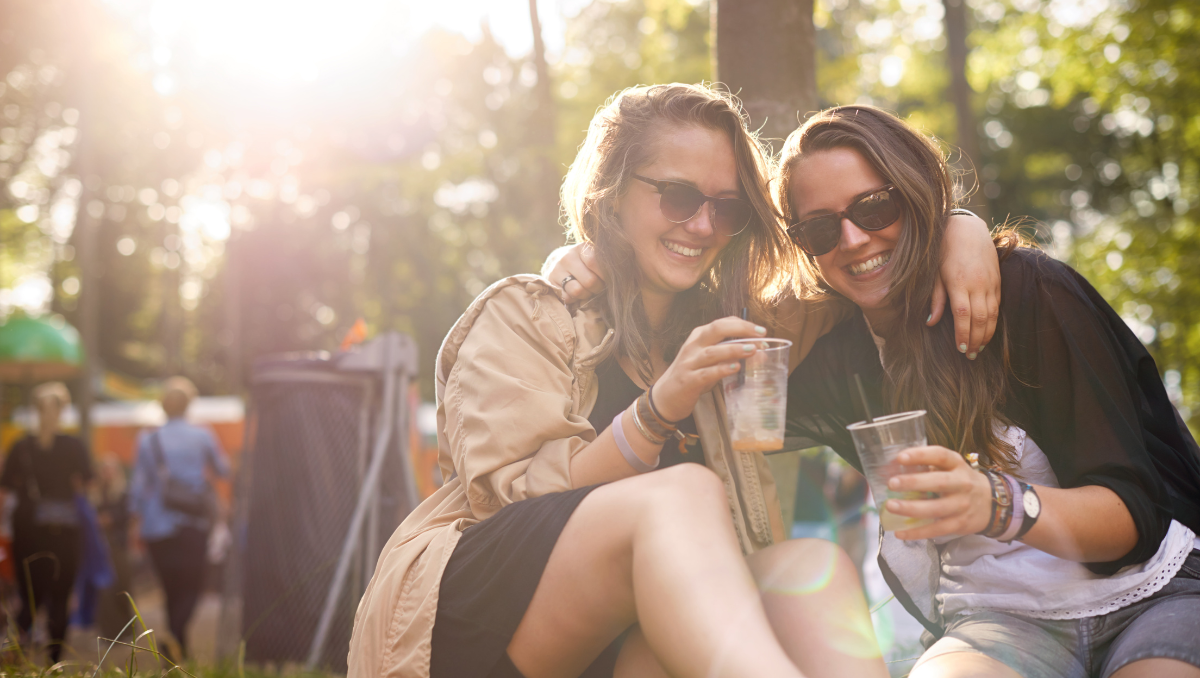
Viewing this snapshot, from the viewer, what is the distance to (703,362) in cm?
194

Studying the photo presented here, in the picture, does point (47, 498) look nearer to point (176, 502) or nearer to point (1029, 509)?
point (176, 502)

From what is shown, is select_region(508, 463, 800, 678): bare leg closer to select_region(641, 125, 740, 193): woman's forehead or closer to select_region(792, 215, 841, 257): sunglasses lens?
select_region(792, 215, 841, 257): sunglasses lens

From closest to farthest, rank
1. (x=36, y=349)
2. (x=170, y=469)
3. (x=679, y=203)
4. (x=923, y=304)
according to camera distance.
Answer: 1. (x=923, y=304)
2. (x=679, y=203)
3. (x=170, y=469)
4. (x=36, y=349)

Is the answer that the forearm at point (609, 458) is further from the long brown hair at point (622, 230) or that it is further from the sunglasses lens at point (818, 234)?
the sunglasses lens at point (818, 234)

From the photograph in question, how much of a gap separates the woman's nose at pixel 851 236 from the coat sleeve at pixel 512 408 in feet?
2.65

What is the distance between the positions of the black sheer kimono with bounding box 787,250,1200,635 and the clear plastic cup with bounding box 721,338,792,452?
1.78 feet

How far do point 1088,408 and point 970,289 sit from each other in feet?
1.24

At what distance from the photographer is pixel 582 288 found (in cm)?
250

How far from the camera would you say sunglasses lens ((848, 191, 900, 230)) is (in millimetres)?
2262

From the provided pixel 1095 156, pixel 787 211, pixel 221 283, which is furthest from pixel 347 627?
pixel 221 283

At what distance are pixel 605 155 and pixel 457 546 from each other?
4.28 feet

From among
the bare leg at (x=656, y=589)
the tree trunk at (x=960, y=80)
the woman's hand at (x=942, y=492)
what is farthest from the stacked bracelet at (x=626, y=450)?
the tree trunk at (x=960, y=80)

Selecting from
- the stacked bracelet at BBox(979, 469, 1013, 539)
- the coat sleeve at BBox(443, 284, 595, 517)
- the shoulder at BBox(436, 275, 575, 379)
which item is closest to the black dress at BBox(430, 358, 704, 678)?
the coat sleeve at BBox(443, 284, 595, 517)

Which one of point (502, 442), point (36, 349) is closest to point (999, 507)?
point (502, 442)
